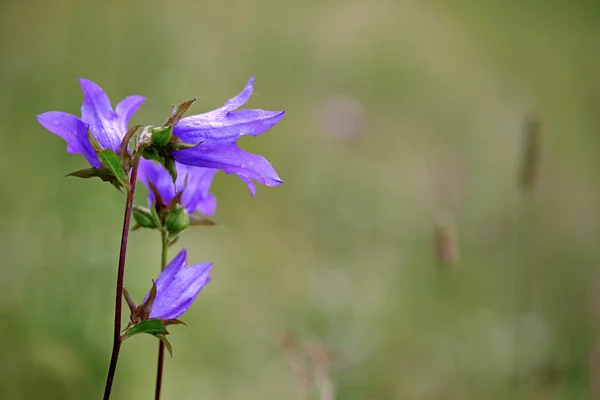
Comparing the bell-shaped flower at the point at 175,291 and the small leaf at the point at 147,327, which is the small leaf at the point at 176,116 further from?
the small leaf at the point at 147,327

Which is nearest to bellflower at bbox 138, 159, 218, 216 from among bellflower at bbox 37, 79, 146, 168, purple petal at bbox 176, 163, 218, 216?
purple petal at bbox 176, 163, 218, 216

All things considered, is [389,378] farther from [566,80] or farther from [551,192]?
[566,80]

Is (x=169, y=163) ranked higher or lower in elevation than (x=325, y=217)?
higher

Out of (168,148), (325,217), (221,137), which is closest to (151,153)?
(168,148)

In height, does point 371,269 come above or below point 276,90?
below

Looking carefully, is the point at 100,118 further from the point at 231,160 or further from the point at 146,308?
the point at 146,308

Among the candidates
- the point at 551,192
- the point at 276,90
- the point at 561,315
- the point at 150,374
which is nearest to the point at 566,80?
the point at 551,192
